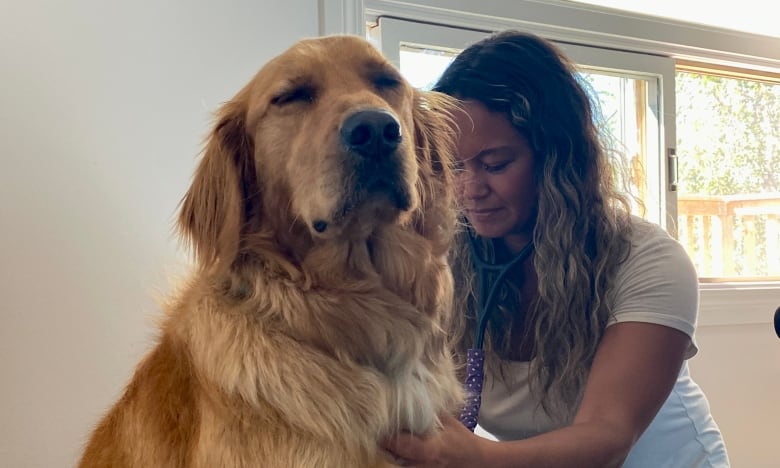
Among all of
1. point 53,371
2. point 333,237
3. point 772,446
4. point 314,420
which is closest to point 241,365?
point 314,420

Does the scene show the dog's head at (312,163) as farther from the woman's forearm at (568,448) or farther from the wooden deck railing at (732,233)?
the wooden deck railing at (732,233)

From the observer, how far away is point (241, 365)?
1.03m

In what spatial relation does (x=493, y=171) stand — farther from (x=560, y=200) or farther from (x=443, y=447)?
(x=443, y=447)

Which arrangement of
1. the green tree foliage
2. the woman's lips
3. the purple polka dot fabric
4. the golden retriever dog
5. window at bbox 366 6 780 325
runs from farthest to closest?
the green tree foliage < window at bbox 366 6 780 325 < the woman's lips < the purple polka dot fabric < the golden retriever dog

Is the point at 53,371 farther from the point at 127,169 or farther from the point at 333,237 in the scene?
the point at 333,237

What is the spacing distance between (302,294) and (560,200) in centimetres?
62

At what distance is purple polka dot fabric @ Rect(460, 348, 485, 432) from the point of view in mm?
1408

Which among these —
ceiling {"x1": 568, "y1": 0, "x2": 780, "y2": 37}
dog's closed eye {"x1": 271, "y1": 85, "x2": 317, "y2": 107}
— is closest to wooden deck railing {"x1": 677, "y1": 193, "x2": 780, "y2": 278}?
ceiling {"x1": 568, "y1": 0, "x2": 780, "y2": 37}

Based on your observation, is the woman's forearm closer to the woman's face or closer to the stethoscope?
the stethoscope

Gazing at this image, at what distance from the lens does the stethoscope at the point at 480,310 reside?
55.7 inches

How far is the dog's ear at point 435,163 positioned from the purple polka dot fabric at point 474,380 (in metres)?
0.31


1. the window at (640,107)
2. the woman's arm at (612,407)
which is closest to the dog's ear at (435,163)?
the woman's arm at (612,407)

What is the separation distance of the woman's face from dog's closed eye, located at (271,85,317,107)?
394 millimetres

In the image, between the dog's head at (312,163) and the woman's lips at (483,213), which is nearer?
the dog's head at (312,163)
